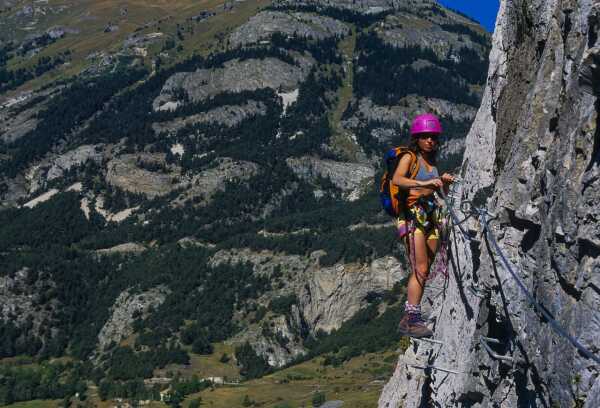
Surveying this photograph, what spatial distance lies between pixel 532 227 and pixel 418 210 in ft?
9.30

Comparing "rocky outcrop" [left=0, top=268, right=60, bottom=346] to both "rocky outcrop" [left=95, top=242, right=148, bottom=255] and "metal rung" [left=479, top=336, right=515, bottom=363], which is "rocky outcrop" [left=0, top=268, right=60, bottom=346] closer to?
"rocky outcrop" [left=95, top=242, right=148, bottom=255]

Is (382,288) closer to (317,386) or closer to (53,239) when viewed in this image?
(317,386)

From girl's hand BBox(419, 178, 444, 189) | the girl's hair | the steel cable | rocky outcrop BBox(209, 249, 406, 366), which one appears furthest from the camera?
rocky outcrop BBox(209, 249, 406, 366)

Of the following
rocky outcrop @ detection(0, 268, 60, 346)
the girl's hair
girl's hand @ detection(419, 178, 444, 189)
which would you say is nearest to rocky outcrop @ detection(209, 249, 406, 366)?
rocky outcrop @ detection(0, 268, 60, 346)

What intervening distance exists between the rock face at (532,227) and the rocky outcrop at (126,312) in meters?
140

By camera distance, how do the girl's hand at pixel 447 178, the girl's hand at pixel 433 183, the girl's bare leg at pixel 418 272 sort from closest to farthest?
the girl's hand at pixel 433 183
the girl's hand at pixel 447 178
the girl's bare leg at pixel 418 272

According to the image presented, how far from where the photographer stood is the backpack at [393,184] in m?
12.4

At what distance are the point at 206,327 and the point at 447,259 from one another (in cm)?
13161

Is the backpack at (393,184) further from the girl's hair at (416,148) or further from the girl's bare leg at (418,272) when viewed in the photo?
the girl's bare leg at (418,272)

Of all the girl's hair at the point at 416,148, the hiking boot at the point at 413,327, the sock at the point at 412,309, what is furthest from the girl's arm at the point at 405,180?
the hiking boot at the point at 413,327

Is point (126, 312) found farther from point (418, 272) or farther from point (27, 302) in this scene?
point (418, 272)

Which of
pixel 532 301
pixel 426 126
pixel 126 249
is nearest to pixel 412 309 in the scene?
pixel 426 126

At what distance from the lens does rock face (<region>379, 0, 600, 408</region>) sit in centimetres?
803

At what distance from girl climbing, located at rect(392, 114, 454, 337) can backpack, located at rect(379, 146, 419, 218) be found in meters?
0.03
